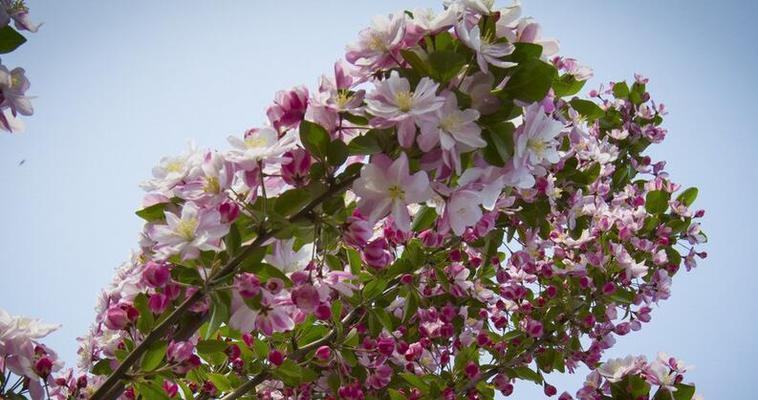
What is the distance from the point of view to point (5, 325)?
1.18 metres

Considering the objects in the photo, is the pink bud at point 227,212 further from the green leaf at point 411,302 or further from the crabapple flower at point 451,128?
the green leaf at point 411,302

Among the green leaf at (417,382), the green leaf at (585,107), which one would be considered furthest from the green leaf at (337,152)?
the green leaf at (417,382)

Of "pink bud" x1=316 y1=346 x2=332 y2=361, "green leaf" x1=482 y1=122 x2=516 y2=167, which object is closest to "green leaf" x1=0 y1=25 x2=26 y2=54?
"green leaf" x1=482 y1=122 x2=516 y2=167

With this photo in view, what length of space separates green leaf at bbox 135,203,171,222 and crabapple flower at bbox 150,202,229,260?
0.44ft

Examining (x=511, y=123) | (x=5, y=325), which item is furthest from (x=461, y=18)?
(x=5, y=325)

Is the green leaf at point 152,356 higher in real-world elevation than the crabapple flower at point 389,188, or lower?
lower

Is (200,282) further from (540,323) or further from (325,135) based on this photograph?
(540,323)

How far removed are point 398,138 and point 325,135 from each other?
0.44 feet

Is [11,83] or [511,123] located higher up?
[511,123]

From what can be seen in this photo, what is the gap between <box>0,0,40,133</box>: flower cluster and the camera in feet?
3.40

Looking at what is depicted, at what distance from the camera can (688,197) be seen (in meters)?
2.76

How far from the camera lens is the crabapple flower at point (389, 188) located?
0.98 meters

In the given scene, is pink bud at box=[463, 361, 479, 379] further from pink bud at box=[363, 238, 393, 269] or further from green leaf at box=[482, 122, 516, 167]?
green leaf at box=[482, 122, 516, 167]

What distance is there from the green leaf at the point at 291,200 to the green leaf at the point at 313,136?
0.09m
